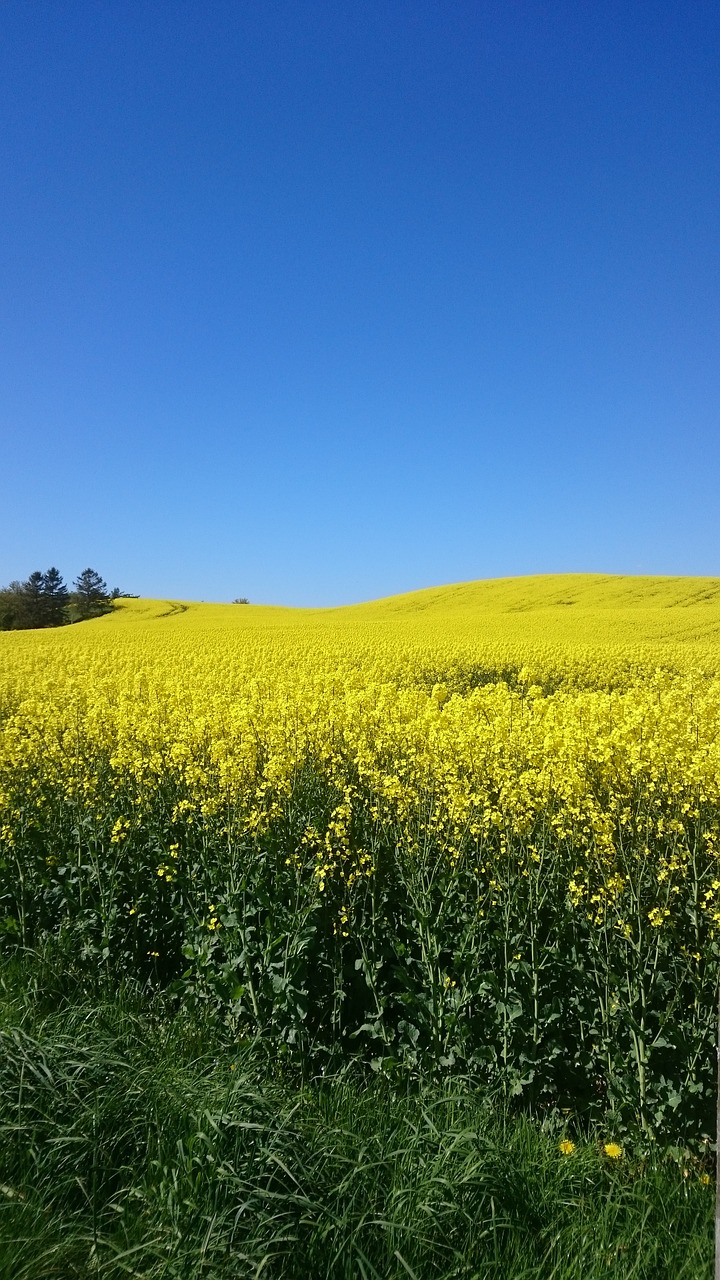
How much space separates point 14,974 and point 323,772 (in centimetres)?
244

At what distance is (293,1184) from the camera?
8.39 ft

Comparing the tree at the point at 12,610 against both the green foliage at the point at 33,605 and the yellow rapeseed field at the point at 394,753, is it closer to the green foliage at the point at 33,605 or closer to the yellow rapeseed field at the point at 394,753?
the green foliage at the point at 33,605

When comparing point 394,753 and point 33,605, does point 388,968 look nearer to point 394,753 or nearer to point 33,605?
point 394,753

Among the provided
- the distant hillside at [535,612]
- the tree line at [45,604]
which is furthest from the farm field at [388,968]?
the tree line at [45,604]

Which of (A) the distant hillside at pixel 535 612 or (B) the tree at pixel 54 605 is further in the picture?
(B) the tree at pixel 54 605

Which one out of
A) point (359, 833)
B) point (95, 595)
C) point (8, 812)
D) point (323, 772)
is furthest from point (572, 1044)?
point (95, 595)

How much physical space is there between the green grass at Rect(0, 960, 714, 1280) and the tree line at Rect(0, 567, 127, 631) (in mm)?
57550

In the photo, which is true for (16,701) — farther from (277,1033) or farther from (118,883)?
(277,1033)

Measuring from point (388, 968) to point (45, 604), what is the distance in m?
62.4

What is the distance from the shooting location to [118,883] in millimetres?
4699

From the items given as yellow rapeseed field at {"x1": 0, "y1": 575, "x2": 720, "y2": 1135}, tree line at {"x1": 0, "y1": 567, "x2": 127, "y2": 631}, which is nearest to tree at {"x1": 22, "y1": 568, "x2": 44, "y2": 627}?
tree line at {"x1": 0, "y1": 567, "x2": 127, "y2": 631}

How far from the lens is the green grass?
229cm

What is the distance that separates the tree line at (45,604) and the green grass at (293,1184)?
57550 mm

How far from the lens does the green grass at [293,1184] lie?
7.53 ft
